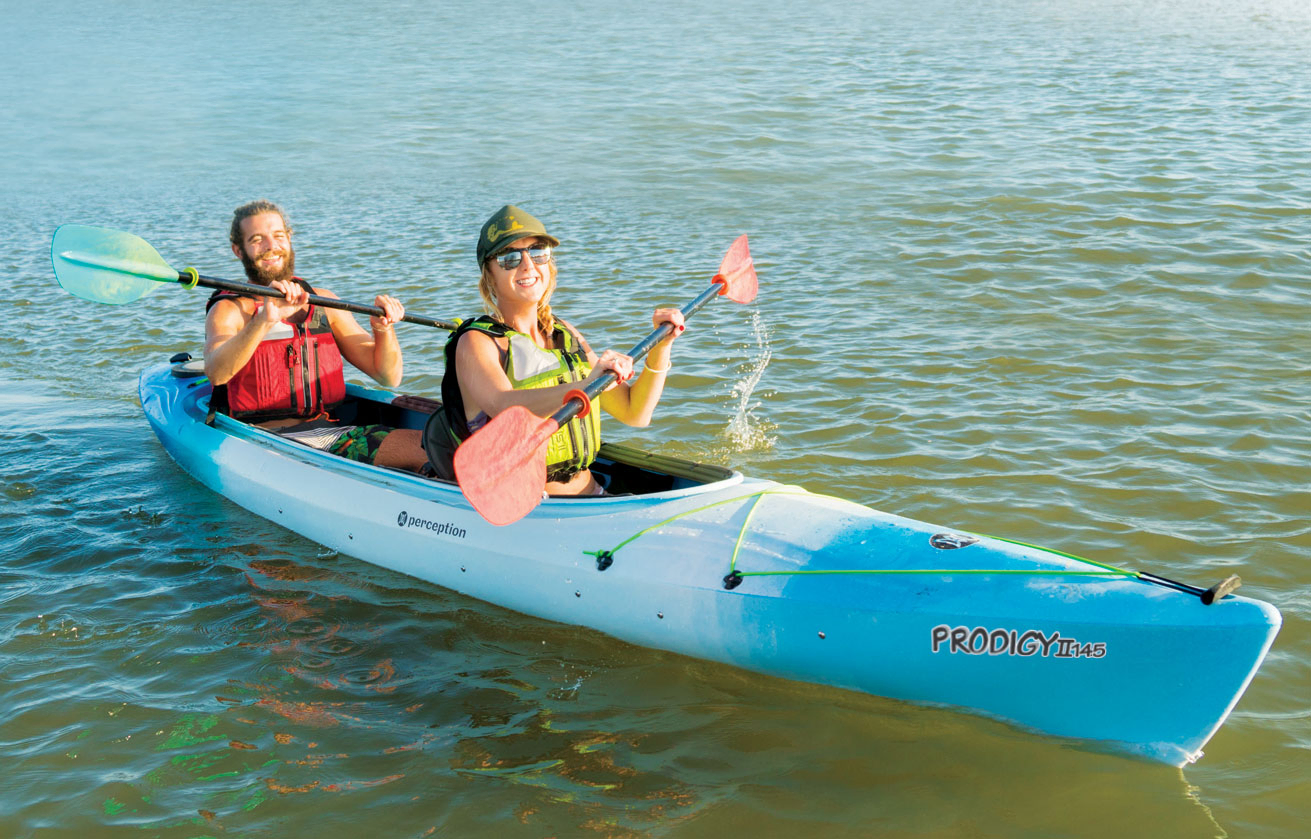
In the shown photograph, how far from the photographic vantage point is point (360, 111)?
51.0ft

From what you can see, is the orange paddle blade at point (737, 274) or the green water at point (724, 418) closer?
the green water at point (724, 418)

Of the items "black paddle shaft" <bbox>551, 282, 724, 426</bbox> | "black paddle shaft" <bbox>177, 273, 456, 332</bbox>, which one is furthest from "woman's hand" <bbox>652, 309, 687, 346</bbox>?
"black paddle shaft" <bbox>177, 273, 456, 332</bbox>

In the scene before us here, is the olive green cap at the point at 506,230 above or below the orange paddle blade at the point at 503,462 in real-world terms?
above

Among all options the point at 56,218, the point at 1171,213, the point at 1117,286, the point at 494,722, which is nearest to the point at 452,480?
the point at 494,722

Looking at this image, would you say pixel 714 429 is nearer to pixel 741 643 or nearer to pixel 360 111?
pixel 741 643

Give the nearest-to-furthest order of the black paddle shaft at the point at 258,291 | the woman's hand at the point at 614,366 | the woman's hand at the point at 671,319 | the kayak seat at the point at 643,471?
the woman's hand at the point at 614,366, the woman's hand at the point at 671,319, the kayak seat at the point at 643,471, the black paddle shaft at the point at 258,291

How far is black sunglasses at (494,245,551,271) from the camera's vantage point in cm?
372

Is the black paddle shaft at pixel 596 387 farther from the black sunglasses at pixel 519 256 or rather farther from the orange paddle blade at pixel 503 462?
the black sunglasses at pixel 519 256

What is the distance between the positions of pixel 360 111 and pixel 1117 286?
11.3 m

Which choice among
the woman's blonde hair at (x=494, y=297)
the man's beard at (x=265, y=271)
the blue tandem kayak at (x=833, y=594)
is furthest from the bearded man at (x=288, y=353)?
the woman's blonde hair at (x=494, y=297)

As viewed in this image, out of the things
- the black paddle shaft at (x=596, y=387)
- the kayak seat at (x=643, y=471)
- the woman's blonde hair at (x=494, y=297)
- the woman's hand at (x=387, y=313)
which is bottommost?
the kayak seat at (x=643, y=471)

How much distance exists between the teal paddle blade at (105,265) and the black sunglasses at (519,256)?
189 centimetres

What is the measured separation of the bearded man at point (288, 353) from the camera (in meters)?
4.73

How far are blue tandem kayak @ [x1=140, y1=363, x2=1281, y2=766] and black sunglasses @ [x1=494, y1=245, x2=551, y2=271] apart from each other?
0.85 meters
